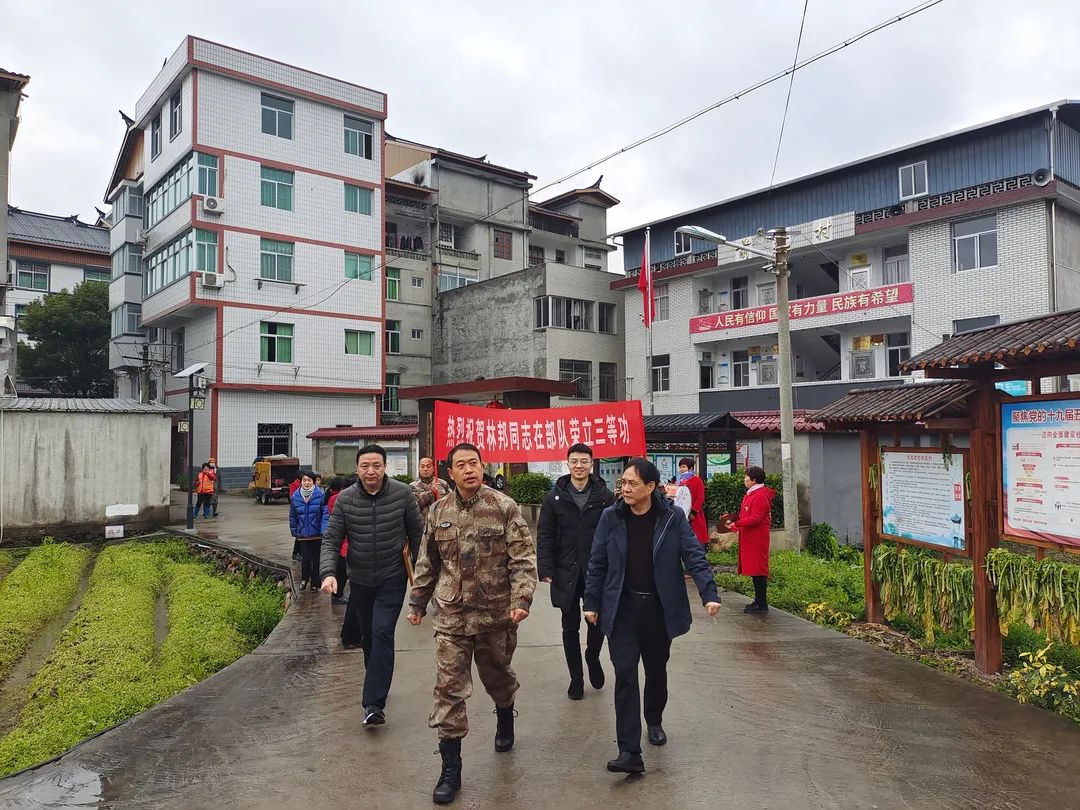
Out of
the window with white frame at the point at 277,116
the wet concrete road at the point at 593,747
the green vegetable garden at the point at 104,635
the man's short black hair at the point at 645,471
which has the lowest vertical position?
the green vegetable garden at the point at 104,635

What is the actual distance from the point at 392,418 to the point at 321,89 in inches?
565

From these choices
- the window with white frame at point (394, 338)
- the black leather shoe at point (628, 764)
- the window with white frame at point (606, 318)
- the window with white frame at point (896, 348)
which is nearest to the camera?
the black leather shoe at point (628, 764)

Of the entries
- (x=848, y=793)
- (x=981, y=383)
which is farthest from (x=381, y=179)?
(x=848, y=793)

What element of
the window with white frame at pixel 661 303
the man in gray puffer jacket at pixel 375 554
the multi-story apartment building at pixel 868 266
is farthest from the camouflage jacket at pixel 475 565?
the window with white frame at pixel 661 303

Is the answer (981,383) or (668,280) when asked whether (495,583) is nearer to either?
(981,383)

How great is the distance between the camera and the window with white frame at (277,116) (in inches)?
1200

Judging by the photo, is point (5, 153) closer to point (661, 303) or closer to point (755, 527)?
point (755, 527)

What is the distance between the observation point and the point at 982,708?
5.32 m

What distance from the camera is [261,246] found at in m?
30.4

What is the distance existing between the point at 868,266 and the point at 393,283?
20.6 m

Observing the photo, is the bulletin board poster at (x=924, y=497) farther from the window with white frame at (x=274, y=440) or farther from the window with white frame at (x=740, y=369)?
the window with white frame at (x=274, y=440)

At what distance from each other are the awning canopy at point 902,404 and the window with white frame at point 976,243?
16.8m

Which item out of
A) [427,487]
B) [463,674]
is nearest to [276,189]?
[427,487]

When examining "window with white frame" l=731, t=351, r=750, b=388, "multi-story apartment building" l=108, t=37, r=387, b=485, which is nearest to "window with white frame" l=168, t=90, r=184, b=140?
"multi-story apartment building" l=108, t=37, r=387, b=485
